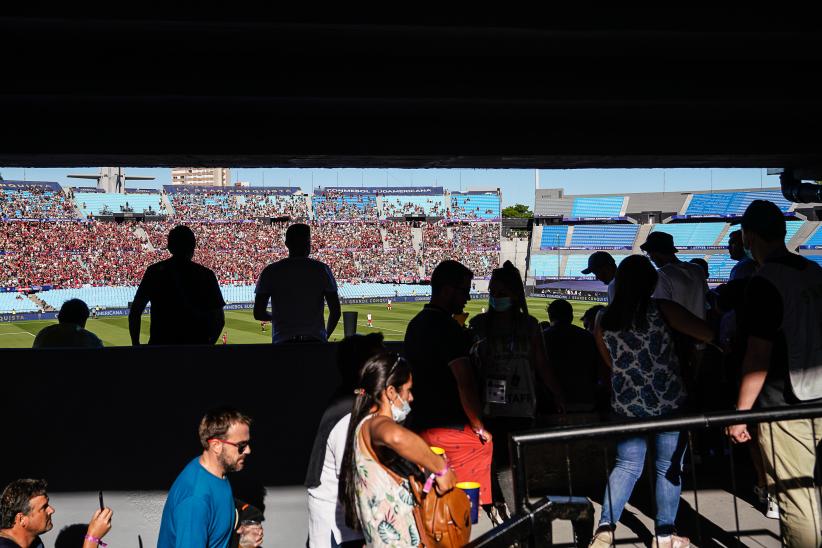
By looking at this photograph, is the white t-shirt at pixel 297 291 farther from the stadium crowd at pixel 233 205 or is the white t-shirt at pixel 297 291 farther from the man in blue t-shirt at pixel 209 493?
the stadium crowd at pixel 233 205

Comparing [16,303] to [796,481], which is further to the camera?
[16,303]

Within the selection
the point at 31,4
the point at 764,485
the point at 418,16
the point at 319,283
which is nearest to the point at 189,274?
the point at 319,283

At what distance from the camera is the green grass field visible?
32.2 meters

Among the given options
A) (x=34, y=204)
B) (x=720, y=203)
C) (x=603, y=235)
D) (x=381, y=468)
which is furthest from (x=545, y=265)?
(x=381, y=468)

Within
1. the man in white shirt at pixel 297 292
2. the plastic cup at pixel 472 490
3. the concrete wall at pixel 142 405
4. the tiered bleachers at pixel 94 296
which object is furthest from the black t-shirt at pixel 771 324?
the tiered bleachers at pixel 94 296

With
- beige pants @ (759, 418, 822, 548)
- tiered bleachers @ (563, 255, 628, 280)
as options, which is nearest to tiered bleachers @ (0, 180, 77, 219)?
tiered bleachers @ (563, 255, 628, 280)

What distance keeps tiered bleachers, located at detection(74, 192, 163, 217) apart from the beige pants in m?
60.4

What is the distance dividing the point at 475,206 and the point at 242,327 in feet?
117

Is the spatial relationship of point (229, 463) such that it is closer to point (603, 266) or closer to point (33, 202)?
point (603, 266)

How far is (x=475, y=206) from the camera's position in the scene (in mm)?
68750

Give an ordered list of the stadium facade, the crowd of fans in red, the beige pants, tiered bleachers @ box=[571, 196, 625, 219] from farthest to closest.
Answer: tiered bleachers @ box=[571, 196, 625, 219] < the stadium facade < the crowd of fans in red < the beige pants

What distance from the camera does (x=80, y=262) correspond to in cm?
5350

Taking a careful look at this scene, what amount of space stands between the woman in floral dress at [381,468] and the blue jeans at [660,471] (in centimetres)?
146

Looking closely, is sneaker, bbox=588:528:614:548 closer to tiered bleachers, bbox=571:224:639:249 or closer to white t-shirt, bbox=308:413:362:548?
white t-shirt, bbox=308:413:362:548
